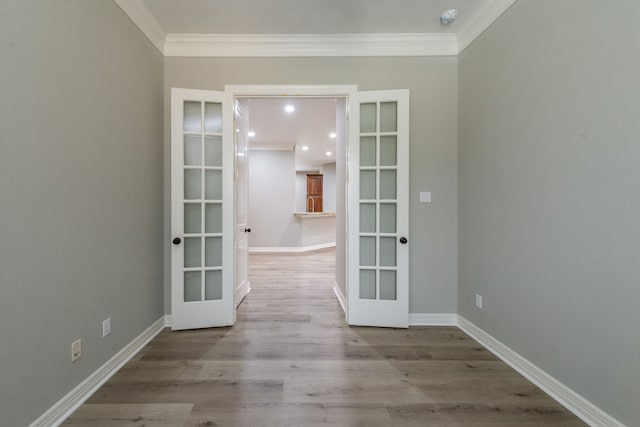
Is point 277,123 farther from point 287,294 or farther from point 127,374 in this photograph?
point 127,374

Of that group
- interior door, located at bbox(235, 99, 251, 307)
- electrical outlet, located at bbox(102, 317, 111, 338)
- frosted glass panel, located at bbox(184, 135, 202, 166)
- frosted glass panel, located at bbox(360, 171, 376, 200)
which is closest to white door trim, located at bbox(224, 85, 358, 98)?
interior door, located at bbox(235, 99, 251, 307)

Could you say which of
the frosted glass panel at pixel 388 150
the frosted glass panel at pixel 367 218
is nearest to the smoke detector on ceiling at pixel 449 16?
the frosted glass panel at pixel 388 150

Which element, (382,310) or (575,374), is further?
(382,310)

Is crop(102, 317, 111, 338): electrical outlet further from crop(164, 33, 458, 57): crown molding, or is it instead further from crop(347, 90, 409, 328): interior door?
crop(164, 33, 458, 57): crown molding

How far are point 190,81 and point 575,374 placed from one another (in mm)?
3831

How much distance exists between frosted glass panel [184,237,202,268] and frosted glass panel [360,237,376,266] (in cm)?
164

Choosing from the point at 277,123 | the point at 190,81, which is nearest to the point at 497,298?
the point at 190,81

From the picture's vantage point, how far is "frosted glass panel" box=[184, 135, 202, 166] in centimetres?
249

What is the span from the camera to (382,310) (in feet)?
8.33

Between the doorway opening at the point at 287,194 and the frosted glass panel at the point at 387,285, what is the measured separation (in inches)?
25.3

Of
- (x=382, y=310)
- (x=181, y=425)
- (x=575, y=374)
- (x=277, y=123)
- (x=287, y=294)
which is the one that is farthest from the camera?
(x=277, y=123)

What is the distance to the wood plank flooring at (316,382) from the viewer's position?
145 cm

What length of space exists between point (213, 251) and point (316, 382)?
1.55 meters

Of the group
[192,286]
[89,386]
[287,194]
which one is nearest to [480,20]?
[192,286]
